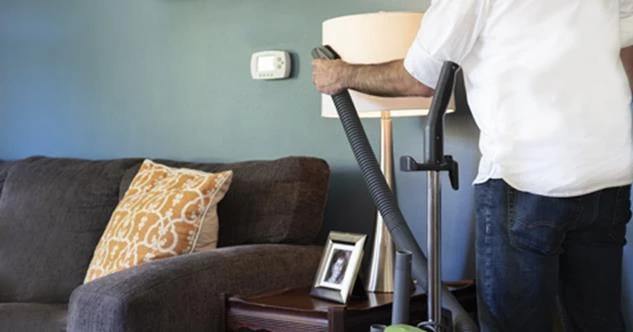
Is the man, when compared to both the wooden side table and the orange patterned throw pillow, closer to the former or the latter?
the wooden side table

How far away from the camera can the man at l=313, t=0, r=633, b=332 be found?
1.57m

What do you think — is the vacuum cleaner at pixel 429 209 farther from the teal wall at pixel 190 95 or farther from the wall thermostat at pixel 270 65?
the wall thermostat at pixel 270 65

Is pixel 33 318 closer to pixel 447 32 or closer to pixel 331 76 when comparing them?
pixel 331 76

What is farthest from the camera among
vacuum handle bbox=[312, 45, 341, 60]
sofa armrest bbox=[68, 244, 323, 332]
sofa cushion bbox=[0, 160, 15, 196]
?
sofa cushion bbox=[0, 160, 15, 196]

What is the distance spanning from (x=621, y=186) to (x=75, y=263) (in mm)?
1861

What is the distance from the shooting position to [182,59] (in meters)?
3.09

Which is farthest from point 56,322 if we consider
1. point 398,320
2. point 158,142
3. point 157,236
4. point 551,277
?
point 551,277

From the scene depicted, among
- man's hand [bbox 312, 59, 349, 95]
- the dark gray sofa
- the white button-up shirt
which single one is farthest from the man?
the dark gray sofa

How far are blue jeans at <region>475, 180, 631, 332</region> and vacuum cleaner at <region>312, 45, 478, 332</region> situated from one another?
0.32 ft

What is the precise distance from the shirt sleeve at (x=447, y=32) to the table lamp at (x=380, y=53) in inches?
16.1

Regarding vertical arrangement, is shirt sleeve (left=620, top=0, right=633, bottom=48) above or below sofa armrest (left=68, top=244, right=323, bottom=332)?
above

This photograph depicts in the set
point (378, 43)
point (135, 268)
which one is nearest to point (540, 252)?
point (378, 43)

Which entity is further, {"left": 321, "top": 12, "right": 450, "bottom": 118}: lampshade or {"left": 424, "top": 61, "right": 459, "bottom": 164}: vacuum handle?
{"left": 321, "top": 12, "right": 450, "bottom": 118}: lampshade

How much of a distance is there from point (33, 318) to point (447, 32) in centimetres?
150
